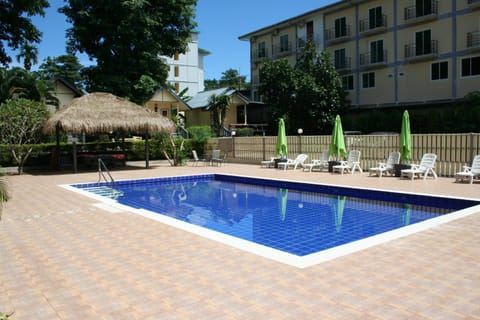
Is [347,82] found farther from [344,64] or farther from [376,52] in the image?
[376,52]

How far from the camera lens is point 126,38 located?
30172 mm

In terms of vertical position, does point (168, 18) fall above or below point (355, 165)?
above

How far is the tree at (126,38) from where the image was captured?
→ 29.3 metres

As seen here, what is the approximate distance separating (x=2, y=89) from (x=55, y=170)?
1347 centimetres

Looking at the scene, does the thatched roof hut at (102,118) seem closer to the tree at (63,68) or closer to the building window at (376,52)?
the building window at (376,52)

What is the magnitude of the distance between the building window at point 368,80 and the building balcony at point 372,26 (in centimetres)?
310

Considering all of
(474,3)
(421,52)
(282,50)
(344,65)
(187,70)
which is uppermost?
(187,70)

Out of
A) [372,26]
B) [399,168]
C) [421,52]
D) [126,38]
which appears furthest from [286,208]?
[372,26]

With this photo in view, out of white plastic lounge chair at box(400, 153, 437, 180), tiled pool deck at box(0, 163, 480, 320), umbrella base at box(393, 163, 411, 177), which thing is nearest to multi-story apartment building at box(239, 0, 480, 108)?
white plastic lounge chair at box(400, 153, 437, 180)

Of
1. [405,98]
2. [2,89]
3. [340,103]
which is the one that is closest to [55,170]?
[2,89]

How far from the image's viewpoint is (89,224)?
26.1 ft

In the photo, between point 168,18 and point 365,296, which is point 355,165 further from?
point 168,18

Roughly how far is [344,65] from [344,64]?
0.09 meters

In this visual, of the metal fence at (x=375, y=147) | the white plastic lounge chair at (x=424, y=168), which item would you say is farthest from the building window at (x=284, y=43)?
the white plastic lounge chair at (x=424, y=168)
